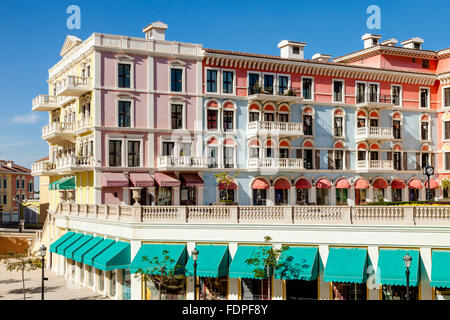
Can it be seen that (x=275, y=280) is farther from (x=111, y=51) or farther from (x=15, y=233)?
(x=15, y=233)

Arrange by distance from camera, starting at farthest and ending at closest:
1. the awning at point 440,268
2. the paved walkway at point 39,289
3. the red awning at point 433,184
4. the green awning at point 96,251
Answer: the red awning at point 433,184, the paved walkway at point 39,289, the green awning at point 96,251, the awning at point 440,268

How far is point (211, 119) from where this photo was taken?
4478 cm

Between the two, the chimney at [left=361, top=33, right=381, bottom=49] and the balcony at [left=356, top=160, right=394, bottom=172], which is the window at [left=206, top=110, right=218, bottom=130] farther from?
the chimney at [left=361, top=33, right=381, bottom=49]

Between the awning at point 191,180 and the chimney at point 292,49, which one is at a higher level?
the chimney at point 292,49

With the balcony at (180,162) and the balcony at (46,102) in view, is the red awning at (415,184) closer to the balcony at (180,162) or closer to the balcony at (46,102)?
the balcony at (180,162)

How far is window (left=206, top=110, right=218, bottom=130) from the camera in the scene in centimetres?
4466

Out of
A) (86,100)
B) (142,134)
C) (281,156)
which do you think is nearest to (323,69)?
(281,156)

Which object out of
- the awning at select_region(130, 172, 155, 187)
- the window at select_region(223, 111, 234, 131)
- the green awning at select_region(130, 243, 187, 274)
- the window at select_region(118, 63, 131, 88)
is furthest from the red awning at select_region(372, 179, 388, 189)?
the green awning at select_region(130, 243, 187, 274)

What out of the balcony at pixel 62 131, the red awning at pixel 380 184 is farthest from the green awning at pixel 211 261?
the red awning at pixel 380 184

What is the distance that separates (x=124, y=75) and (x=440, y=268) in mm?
27211

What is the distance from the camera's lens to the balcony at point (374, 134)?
49.2m

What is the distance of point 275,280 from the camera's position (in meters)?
26.2

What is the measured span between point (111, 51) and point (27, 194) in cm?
6335

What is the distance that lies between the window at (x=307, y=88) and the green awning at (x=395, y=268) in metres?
25.6
